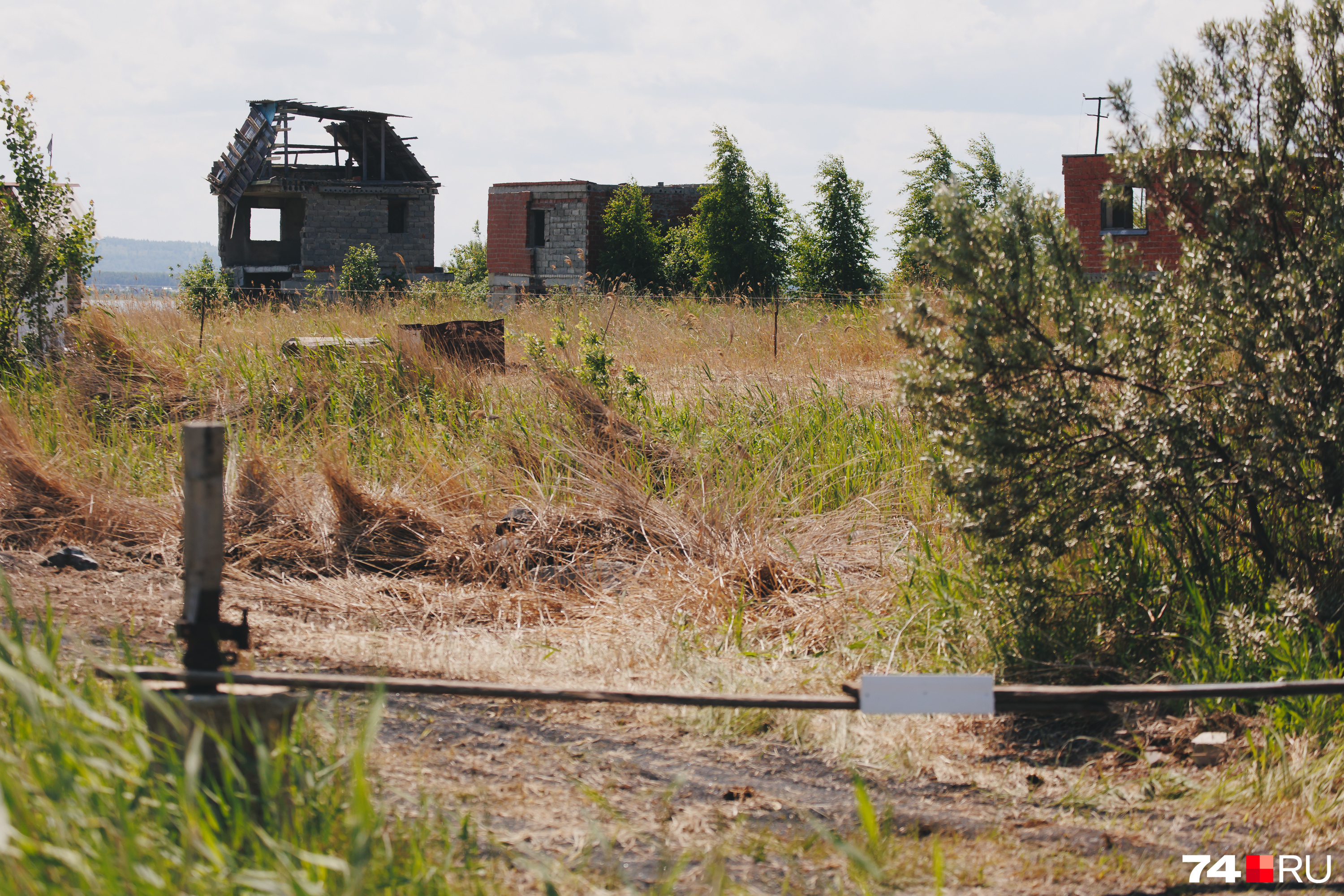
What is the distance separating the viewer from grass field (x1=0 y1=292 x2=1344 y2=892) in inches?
90.1

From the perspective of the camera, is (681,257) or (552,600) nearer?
(552,600)

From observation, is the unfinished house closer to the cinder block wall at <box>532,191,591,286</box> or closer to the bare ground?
the cinder block wall at <box>532,191,591,286</box>

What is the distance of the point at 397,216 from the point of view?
32781mm

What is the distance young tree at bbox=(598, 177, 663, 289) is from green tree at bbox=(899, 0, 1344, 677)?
26.5 metres

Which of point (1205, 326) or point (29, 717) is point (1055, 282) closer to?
point (1205, 326)

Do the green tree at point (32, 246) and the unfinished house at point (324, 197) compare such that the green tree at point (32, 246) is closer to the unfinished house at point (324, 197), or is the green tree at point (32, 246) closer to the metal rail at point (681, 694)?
the metal rail at point (681, 694)

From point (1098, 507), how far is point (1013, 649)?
656 millimetres

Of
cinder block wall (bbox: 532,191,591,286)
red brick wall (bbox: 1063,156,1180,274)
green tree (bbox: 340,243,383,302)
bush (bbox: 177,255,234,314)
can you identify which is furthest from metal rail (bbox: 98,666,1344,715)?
cinder block wall (bbox: 532,191,591,286)

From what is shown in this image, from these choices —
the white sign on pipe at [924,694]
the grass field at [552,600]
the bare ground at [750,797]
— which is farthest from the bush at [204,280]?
the white sign on pipe at [924,694]

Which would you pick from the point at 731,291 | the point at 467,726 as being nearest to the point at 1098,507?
the point at 467,726

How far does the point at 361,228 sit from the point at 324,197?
1371 mm

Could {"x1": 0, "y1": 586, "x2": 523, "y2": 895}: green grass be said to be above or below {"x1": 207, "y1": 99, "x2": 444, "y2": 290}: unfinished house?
below

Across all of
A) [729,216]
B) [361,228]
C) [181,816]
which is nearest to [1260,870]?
[181,816]

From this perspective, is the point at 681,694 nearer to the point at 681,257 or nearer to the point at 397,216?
the point at 681,257
